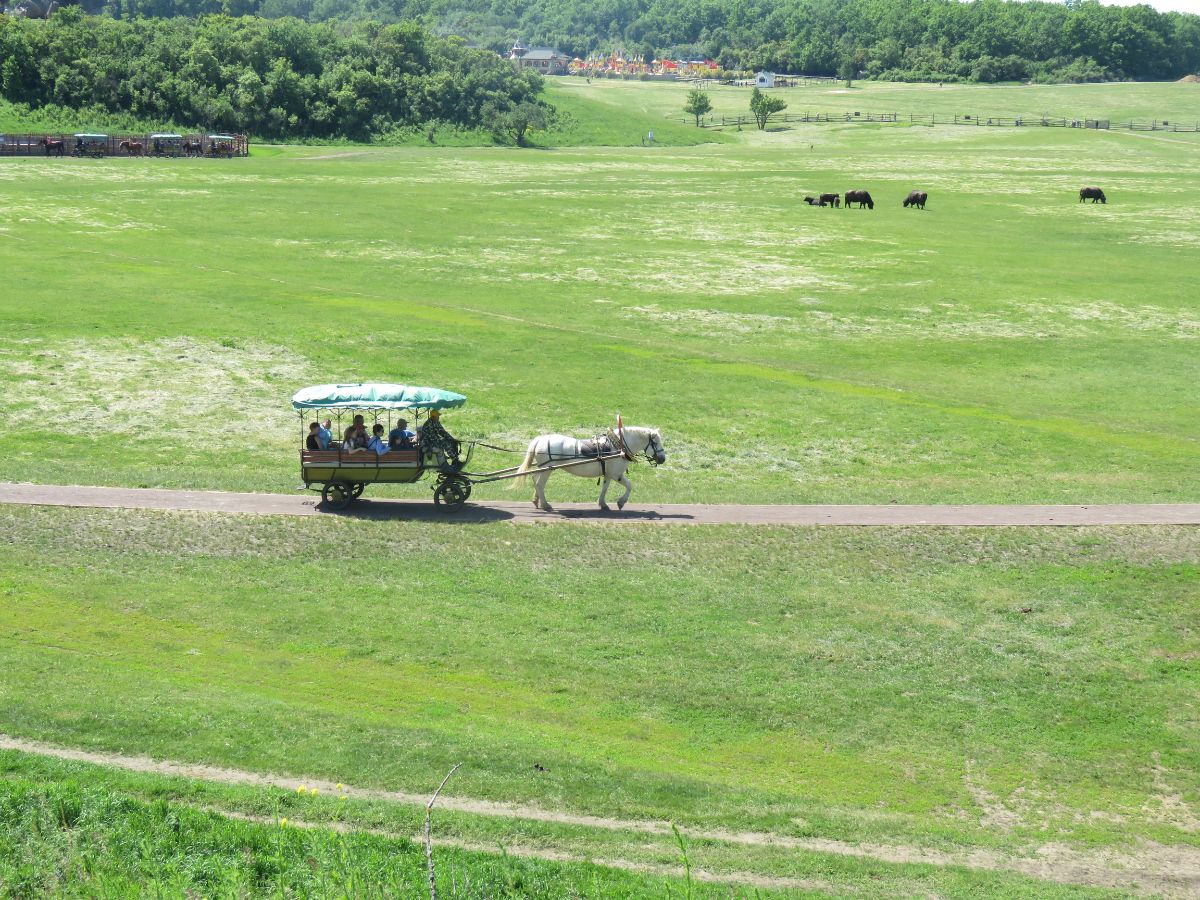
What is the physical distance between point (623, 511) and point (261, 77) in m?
123

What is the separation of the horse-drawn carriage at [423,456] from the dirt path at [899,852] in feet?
39.5

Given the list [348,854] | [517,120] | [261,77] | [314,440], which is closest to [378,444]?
[314,440]

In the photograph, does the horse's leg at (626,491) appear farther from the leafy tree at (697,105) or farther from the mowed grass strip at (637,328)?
the leafy tree at (697,105)

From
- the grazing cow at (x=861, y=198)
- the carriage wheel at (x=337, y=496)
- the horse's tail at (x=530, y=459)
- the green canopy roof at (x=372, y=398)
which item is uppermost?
the grazing cow at (x=861, y=198)

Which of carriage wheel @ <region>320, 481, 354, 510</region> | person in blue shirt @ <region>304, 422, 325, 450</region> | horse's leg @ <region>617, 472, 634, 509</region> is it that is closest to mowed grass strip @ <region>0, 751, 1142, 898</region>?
person in blue shirt @ <region>304, 422, 325, 450</region>

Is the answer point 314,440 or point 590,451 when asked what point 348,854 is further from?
point 590,451

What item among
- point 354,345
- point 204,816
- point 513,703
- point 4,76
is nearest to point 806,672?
point 513,703

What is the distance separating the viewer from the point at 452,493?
100ft

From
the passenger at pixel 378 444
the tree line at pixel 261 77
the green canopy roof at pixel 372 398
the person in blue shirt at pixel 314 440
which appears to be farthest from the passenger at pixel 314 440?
the tree line at pixel 261 77

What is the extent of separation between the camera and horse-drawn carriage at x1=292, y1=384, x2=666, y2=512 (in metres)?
29.5

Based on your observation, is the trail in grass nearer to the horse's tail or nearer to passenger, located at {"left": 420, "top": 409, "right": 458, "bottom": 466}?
passenger, located at {"left": 420, "top": 409, "right": 458, "bottom": 466}

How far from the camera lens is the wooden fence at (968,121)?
562 ft

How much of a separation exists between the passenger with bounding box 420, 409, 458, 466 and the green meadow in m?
2.41

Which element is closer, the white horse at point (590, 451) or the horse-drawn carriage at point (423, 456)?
the horse-drawn carriage at point (423, 456)
